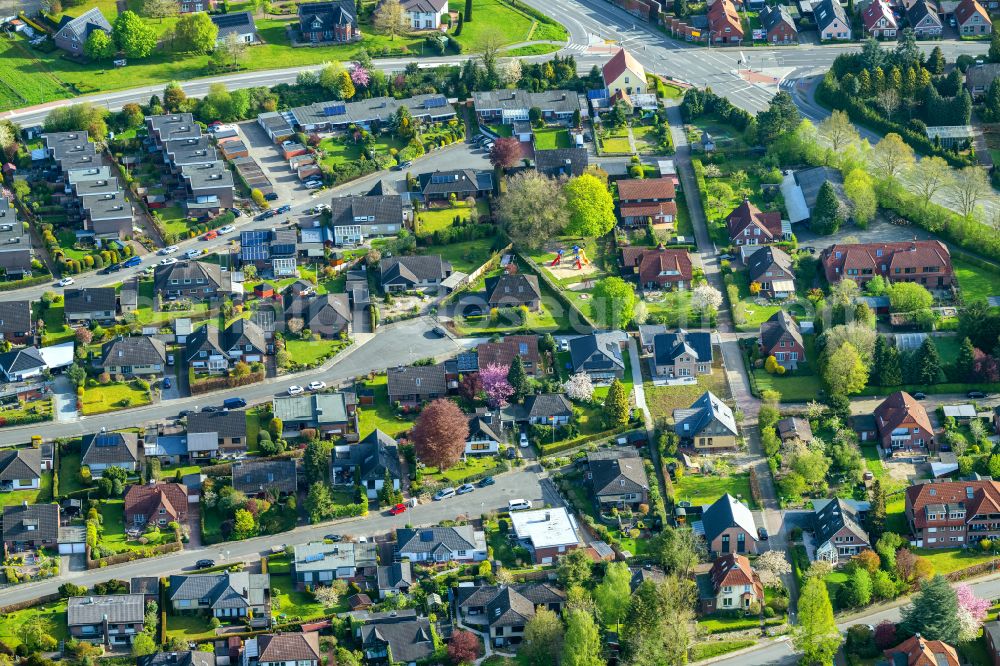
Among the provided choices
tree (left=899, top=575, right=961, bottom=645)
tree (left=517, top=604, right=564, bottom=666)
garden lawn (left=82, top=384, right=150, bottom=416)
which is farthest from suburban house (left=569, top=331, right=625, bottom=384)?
tree (left=899, top=575, right=961, bottom=645)

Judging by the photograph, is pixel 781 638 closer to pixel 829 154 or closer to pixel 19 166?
pixel 829 154

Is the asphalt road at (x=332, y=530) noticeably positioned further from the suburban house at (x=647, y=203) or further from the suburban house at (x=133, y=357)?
the suburban house at (x=647, y=203)

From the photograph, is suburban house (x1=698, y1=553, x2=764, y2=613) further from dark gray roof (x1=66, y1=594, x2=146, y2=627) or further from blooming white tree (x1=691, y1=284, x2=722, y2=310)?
dark gray roof (x1=66, y1=594, x2=146, y2=627)

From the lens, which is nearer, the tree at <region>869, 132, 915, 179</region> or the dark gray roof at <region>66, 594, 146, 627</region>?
the dark gray roof at <region>66, 594, 146, 627</region>

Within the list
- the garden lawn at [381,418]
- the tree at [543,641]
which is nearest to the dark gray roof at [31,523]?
the garden lawn at [381,418]

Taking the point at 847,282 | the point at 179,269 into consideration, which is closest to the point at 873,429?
the point at 847,282

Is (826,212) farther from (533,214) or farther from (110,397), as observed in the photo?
(110,397)

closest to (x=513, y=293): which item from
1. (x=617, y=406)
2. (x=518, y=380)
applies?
(x=518, y=380)
